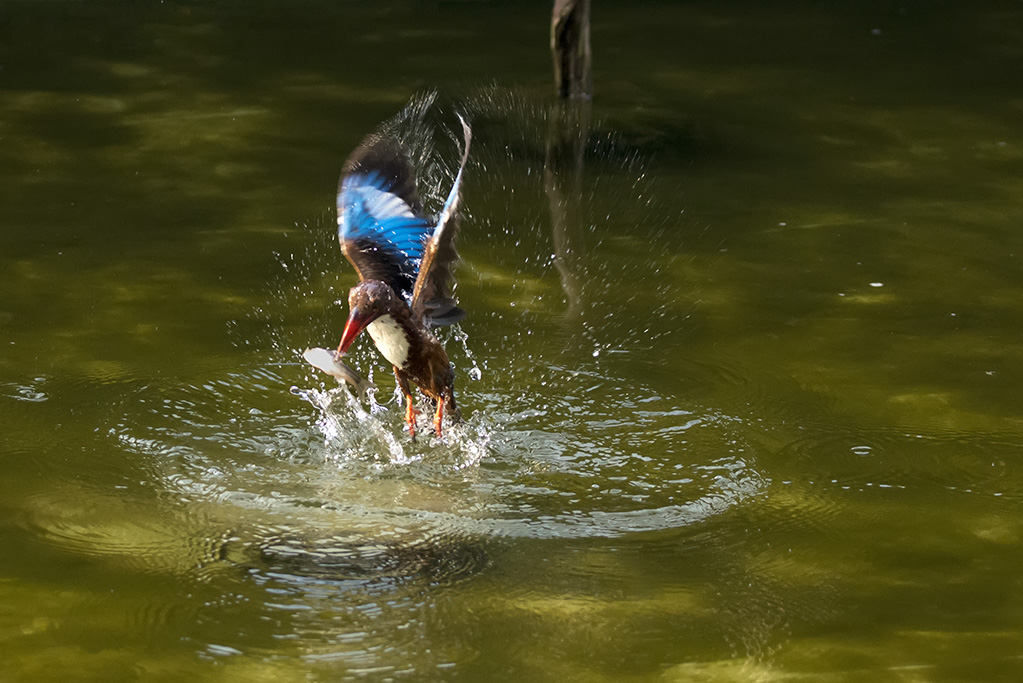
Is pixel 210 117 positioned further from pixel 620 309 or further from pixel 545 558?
Result: pixel 545 558

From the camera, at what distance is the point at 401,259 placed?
148 inches

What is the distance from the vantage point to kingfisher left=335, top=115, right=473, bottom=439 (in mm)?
3604

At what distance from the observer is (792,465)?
3.80m

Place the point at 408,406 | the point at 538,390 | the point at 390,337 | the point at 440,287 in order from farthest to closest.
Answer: the point at 538,390 < the point at 408,406 < the point at 440,287 < the point at 390,337

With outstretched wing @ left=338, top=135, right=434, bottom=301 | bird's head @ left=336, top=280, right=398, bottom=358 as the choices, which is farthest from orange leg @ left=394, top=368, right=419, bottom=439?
bird's head @ left=336, top=280, right=398, bottom=358

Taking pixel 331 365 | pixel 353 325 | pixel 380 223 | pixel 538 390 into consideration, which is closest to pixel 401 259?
pixel 380 223

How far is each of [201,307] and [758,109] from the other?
12.0 feet

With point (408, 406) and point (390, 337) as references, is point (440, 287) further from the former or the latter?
point (408, 406)

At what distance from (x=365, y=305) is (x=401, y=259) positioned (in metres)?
0.37

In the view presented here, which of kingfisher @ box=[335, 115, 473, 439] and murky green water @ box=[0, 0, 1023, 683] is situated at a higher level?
kingfisher @ box=[335, 115, 473, 439]

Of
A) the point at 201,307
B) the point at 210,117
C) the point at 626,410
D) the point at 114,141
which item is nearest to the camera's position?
the point at 626,410

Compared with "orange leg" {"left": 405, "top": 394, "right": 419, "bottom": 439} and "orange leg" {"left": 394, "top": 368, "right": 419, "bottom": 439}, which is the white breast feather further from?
"orange leg" {"left": 405, "top": 394, "right": 419, "bottom": 439}

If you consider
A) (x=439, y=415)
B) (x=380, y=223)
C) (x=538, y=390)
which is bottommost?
(x=538, y=390)

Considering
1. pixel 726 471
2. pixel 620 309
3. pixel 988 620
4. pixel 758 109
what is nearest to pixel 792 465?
pixel 726 471
